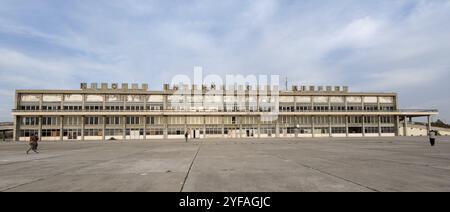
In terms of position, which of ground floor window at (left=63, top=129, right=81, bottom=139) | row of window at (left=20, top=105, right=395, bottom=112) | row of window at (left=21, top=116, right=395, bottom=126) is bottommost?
ground floor window at (left=63, top=129, right=81, bottom=139)

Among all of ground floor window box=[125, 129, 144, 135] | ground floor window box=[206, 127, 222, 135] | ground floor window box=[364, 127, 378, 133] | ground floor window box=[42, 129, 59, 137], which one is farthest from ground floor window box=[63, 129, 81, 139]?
ground floor window box=[364, 127, 378, 133]

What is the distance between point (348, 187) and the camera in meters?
7.41

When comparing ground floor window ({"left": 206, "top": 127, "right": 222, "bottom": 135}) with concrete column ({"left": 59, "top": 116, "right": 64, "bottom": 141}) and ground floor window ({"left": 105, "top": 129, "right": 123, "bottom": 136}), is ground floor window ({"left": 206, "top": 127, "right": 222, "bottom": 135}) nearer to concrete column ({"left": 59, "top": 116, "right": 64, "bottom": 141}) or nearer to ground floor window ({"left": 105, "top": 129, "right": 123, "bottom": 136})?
ground floor window ({"left": 105, "top": 129, "right": 123, "bottom": 136})

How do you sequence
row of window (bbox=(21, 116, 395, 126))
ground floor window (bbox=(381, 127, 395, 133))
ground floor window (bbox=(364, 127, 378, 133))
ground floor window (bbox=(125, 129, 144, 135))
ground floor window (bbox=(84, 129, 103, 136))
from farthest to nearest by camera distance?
ground floor window (bbox=(381, 127, 395, 133)) → ground floor window (bbox=(364, 127, 378, 133)) → ground floor window (bbox=(125, 129, 144, 135)) → ground floor window (bbox=(84, 129, 103, 136)) → row of window (bbox=(21, 116, 395, 126))

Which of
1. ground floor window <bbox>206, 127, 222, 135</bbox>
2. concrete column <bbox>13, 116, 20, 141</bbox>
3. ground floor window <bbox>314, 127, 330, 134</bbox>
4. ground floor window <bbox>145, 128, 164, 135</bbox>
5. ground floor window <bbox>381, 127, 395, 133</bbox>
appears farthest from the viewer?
ground floor window <bbox>381, 127, 395, 133</bbox>

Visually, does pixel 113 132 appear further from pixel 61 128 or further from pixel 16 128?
pixel 16 128

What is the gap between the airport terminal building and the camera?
6588 cm

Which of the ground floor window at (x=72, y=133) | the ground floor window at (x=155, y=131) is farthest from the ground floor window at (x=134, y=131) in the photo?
the ground floor window at (x=72, y=133)
